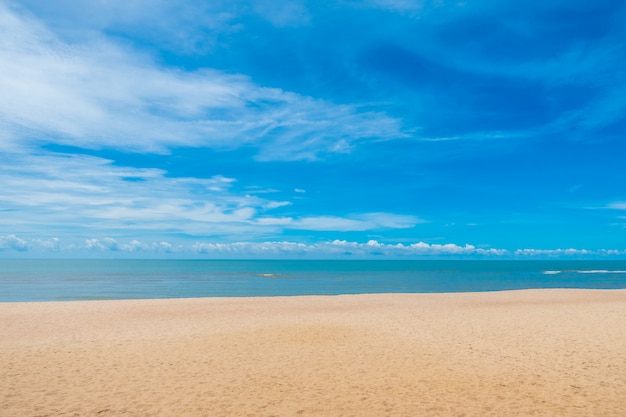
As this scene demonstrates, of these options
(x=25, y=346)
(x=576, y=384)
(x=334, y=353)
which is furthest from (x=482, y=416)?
(x=25, y=346)

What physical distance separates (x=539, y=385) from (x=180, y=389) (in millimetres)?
8713

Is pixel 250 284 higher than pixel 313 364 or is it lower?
higher

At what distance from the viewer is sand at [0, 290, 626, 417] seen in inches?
376

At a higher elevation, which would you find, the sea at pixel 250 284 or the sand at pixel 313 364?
the sea at pixel 250 284

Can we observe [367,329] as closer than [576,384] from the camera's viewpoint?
No

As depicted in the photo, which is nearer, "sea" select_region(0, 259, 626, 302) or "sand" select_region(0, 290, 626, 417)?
"sand" select_region(0, 290, 626, 417)

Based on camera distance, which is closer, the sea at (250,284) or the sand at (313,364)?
the sand at (313,364)

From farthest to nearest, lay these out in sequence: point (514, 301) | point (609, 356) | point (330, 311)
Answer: point (514, 301)
point (330, 311)
point (609, 356)

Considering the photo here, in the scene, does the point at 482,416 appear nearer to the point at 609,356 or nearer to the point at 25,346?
the point at 609,356

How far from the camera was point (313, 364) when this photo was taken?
1298 cm

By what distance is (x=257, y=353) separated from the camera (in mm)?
14352

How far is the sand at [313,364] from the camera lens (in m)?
9.54

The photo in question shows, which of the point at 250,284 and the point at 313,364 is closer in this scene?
the point at 313,364

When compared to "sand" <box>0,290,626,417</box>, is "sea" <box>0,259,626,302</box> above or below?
above
